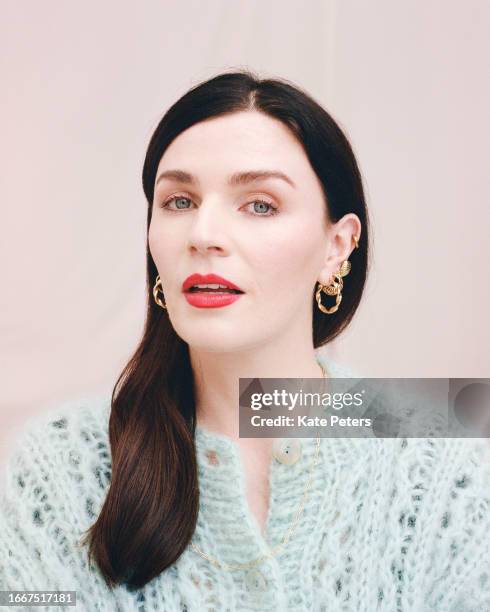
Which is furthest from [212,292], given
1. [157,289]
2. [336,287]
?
[336,287]

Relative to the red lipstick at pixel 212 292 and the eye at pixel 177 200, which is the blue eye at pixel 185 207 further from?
the red lipstick at pixel 212 292

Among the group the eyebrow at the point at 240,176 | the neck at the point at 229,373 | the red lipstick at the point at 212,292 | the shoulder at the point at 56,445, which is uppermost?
the eyebrow at the point at 240,176

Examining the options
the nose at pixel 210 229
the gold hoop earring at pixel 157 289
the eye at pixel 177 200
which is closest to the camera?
the nose at pixel 210 229

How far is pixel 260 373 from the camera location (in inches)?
63.2

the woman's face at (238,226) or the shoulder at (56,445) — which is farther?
the shoulder at (56,445)

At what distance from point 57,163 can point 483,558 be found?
1.71 meters

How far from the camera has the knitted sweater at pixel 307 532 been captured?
1490mm

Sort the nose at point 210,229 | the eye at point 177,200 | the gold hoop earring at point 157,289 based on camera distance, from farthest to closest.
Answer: the gold hoop earring at point 157,289 < the eye at point 177,200 < the nose at point 210,229

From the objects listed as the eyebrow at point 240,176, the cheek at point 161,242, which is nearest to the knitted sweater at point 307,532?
the cheek at point 161,242

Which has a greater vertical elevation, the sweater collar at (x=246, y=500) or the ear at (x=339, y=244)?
the ear at (x=339, y=244)

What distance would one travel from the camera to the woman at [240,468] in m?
1.48

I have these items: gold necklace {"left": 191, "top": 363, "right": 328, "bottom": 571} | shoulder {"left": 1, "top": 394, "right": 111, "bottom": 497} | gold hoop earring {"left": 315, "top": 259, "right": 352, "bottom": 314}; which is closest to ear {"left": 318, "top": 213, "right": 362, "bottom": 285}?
gold hoop earring {"left": 315, "top": 259, "right": 352, "bottom": 314}

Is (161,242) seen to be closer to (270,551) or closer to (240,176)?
(240,176)

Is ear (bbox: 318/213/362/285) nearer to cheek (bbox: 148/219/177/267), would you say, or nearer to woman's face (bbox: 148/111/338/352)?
woman's face (bbox: 148/111/338/352)
